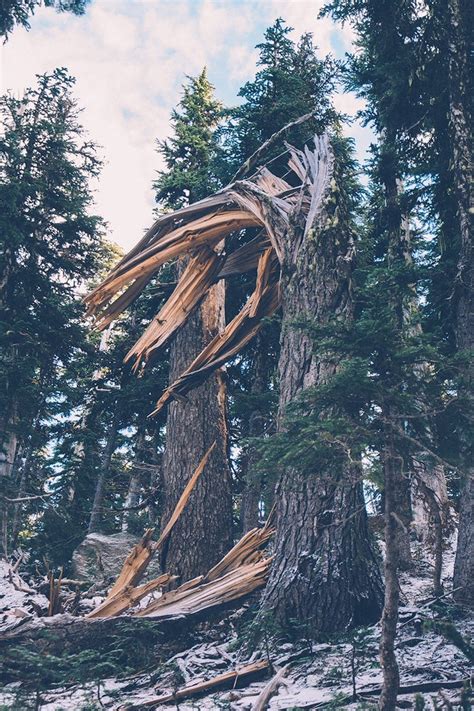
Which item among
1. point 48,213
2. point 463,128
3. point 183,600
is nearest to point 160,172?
point 48,213

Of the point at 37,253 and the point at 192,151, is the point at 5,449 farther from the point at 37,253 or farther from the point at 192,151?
the point at 192,151

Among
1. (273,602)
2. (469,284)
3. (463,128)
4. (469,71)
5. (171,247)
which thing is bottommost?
(273,602)

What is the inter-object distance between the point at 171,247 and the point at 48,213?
7.32m

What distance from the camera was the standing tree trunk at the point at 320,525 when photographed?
507cm

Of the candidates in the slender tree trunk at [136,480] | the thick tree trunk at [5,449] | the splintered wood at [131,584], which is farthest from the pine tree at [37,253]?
the splintered wood at [131,584]

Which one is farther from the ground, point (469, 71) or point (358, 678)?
point (469, 71)

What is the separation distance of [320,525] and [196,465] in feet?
11.5

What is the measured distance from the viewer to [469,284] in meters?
7.13

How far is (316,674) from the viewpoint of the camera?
4.21 m

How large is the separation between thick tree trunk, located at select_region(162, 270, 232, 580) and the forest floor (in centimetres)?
213

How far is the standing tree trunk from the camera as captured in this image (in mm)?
5066

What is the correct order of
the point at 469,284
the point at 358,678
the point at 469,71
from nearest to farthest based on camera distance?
the point at 358,678 → the point at 469,284 → the point at 469,71

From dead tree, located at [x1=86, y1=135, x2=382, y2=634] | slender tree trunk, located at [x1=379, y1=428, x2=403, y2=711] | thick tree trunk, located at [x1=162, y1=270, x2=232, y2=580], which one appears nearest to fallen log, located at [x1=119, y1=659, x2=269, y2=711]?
dead tree, located at [x1=86, y1=135, x2=382, y2=634]

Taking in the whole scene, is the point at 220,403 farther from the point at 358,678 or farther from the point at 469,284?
the point at 358,678
